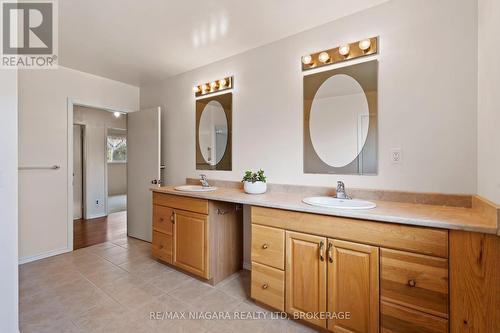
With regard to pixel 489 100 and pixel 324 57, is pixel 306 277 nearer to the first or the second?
pixel 489 100

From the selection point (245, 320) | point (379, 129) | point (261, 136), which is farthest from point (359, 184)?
point (245, 320)

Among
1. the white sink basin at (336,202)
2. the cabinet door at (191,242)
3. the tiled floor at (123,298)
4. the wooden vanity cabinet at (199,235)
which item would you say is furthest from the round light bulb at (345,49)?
the tiled floor at (123,298)

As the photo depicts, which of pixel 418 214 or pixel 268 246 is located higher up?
pixel 418 214

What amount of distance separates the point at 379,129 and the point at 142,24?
2105 mm

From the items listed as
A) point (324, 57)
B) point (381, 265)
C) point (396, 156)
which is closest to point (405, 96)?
point (396, 156)

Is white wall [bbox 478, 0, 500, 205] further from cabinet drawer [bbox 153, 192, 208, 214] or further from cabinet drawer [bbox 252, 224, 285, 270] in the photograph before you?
cabinet drawer [bbox 153, 192, 208, 214]

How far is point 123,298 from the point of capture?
1909 mm

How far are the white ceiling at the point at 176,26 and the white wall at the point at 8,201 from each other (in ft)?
2.85

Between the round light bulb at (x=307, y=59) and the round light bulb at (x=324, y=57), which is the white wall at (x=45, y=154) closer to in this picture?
the round light bulb at (x=307, y=59)

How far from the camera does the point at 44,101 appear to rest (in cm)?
272

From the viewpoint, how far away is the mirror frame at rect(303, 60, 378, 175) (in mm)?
1760

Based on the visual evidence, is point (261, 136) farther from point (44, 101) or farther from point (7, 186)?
point (44, 101)

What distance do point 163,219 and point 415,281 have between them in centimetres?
220

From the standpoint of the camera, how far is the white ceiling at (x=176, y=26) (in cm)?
174
